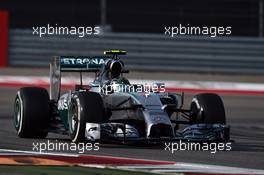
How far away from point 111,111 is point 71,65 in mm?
1361

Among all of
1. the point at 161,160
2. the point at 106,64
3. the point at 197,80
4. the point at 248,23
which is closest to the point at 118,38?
the point at 197,80

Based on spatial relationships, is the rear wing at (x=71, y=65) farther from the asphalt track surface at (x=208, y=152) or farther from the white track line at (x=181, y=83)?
the white track line at (x=181, y=83)

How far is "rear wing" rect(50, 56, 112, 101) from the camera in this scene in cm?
1341

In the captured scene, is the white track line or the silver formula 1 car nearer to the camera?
the silver formula 1 car

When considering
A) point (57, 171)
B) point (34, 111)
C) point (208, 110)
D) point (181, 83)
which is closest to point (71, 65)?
point (34, 111)

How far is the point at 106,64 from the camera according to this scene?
13.1m

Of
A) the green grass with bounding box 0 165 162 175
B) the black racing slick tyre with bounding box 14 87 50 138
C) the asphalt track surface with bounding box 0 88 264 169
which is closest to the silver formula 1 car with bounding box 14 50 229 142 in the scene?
the black racing slick tyre with bounding box 14 87 50 138

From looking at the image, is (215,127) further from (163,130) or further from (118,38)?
(118,38)

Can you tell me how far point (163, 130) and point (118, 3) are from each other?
20.9 metres

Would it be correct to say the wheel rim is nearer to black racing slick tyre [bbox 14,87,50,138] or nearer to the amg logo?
black racing slick tyre [bbox 14,87,50,138]

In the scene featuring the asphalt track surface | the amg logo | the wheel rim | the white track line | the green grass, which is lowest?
the green grass

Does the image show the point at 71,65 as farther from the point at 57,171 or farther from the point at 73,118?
the point at 57,171

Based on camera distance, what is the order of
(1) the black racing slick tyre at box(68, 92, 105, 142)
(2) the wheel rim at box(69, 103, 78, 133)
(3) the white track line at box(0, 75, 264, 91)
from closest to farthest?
(1) the black racing slick tyre at box(68, 92, 105, 142) < (2) the wheel rim at box(69, 103, 78, 133) < (3) the white track line at box(0, 75, 264, 91)

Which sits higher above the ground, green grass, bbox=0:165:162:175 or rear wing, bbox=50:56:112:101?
rear wing, bbox=50:56:112:101
